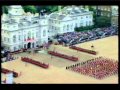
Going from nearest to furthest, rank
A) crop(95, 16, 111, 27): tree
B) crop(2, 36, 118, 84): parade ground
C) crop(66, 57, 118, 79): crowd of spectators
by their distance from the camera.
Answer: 1. crop(2, 36, 118, 84): parade ground
2. crop(66, 57, 118, 79): crowd of spectators
3. crop(95, 16, 111, 27): tree

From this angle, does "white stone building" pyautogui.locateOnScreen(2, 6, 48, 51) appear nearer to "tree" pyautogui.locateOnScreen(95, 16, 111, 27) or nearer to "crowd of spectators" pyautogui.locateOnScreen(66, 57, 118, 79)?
"crowd of spectators" pyautogui.locateOnScreen(66, 57, 118, 79)

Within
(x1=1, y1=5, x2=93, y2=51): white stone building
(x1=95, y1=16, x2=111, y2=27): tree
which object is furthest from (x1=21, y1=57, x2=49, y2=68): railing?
(x1=95, y1=16, x2=111, y2=27): tree

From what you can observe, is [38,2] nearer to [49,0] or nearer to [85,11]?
[49,0]

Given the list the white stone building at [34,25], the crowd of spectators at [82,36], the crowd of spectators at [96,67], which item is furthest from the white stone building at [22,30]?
the crowd of spectators at [96,67]

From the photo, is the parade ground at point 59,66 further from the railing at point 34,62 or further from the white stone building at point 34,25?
the white stone building at point 34,25

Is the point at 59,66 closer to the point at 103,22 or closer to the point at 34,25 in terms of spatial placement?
the point at 34,25

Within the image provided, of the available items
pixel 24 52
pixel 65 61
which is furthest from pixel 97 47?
pixel 24 52
